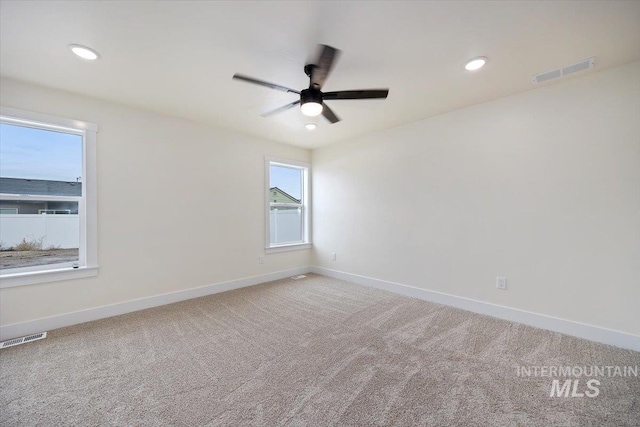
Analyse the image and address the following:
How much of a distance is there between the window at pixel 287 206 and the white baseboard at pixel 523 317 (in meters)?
1.65

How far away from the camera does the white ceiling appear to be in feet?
5.61

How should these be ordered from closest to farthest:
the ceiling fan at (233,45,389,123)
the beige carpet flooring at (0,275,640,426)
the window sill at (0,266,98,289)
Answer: the beige carpet flooring at (0,275,640,426)
the ceiling fan at (233,45,389,123)
the window sill at (0,266,98,289)

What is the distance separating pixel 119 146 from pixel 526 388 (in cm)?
454

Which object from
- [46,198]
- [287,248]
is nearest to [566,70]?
[287,248]

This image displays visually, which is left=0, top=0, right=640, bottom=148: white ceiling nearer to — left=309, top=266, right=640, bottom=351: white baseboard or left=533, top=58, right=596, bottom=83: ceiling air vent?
left=533, top=58, right=596, bottom=83: ceiling air vent

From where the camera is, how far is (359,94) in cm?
213

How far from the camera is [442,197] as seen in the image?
11.5 ft

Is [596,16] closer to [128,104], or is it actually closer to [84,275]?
[128,104]

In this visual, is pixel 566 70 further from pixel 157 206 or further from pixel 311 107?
pixel 157 206

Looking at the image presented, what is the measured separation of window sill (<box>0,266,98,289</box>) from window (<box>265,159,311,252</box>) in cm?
238

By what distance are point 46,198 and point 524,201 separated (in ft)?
16.9

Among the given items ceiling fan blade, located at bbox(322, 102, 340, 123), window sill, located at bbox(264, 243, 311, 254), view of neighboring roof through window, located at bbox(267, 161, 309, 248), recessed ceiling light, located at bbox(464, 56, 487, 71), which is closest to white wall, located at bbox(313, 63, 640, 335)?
recessed ceiling light, located at bbox(464, 56, 487, 71)

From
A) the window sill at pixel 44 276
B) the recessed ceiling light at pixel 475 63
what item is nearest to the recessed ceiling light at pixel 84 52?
the window sill at pixel 44 276

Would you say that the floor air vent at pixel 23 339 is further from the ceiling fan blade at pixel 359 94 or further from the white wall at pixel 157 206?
the ceiling fan blade at pixel 359 94
